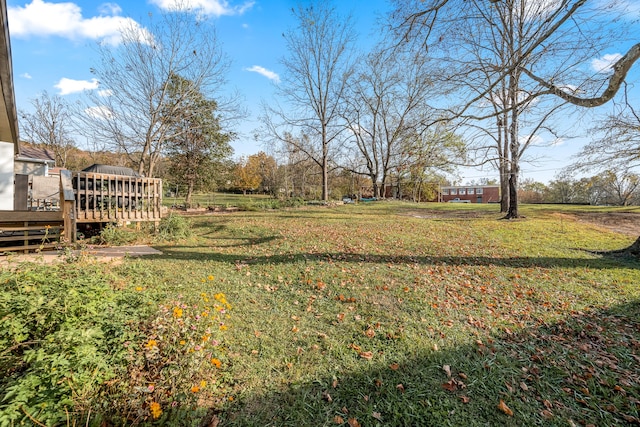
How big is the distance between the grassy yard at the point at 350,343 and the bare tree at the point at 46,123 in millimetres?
22028

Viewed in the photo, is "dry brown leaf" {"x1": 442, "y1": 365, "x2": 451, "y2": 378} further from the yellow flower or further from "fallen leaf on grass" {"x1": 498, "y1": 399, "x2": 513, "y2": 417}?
the yellow flower

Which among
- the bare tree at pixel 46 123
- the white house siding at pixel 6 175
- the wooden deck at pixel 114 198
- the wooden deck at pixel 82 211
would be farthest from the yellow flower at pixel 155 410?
the bare tree at pixel 46 123

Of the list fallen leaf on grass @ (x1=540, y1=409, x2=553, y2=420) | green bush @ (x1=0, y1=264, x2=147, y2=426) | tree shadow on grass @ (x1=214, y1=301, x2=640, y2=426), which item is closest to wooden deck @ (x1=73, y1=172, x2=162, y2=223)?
green bush @ (x1=0, y1=264, x2=147, y2=426)

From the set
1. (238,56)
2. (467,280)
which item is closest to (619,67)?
(467,280)

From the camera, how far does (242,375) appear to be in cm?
236

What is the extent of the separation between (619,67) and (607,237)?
7.21 m

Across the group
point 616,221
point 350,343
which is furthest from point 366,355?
point 616,221

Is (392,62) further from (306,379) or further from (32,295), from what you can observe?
(32,295)

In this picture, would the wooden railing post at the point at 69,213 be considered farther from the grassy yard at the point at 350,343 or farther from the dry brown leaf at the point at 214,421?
the dry brown leaf at the point at 214,421

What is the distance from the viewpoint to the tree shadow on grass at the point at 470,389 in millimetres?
2096

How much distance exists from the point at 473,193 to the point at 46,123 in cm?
5943

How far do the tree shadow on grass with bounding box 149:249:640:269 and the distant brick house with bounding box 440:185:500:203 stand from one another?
47.7 meters

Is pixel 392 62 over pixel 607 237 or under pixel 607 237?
over

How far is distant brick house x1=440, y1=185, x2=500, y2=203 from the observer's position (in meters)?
50.8
